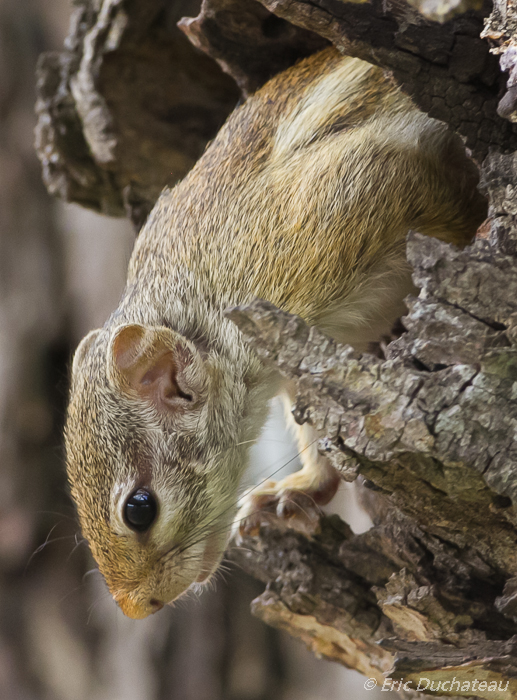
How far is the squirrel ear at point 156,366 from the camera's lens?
1.53 m

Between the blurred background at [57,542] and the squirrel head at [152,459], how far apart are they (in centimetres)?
135

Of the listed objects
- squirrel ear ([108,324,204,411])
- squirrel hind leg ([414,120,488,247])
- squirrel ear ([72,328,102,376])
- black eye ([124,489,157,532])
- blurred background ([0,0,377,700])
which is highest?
squirrel hind leg ([414,120,488,247])

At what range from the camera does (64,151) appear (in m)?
2.48

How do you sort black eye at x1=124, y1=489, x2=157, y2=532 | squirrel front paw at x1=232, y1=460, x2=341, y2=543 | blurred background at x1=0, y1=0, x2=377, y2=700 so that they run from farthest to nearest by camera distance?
blurred background at x1=0, y1=0, x2=377, y2=700, squirrel front paw at x1=232, y1=460, x2=341, y2=543, black eye at x1=124, y1=489, x2=157, y2=532

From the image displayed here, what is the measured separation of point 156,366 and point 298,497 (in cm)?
59

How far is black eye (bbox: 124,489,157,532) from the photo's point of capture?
1.53 meters

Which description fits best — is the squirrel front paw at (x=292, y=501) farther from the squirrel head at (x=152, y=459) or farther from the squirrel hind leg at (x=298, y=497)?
the squirrel head at (x=152, y=459)

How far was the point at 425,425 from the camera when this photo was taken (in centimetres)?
103

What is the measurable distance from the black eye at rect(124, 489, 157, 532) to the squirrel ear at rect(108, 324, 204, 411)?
20cm

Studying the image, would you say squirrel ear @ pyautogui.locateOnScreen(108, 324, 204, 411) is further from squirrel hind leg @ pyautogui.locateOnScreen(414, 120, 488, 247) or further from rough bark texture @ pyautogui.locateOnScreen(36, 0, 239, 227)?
rough bark texture @ pyautogui.locateOnScreen(36, 0, 239, 227)

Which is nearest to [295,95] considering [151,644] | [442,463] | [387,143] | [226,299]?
[387,143]

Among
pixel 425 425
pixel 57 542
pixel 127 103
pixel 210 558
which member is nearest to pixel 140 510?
pixel 210 558

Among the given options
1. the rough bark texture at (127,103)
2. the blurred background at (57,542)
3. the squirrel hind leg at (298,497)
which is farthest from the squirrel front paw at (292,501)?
the rough bark texture at (127,103)

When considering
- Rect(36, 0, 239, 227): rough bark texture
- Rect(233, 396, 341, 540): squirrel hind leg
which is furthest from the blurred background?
Rect(233, 396, 341, 540): squirrel hind leg
